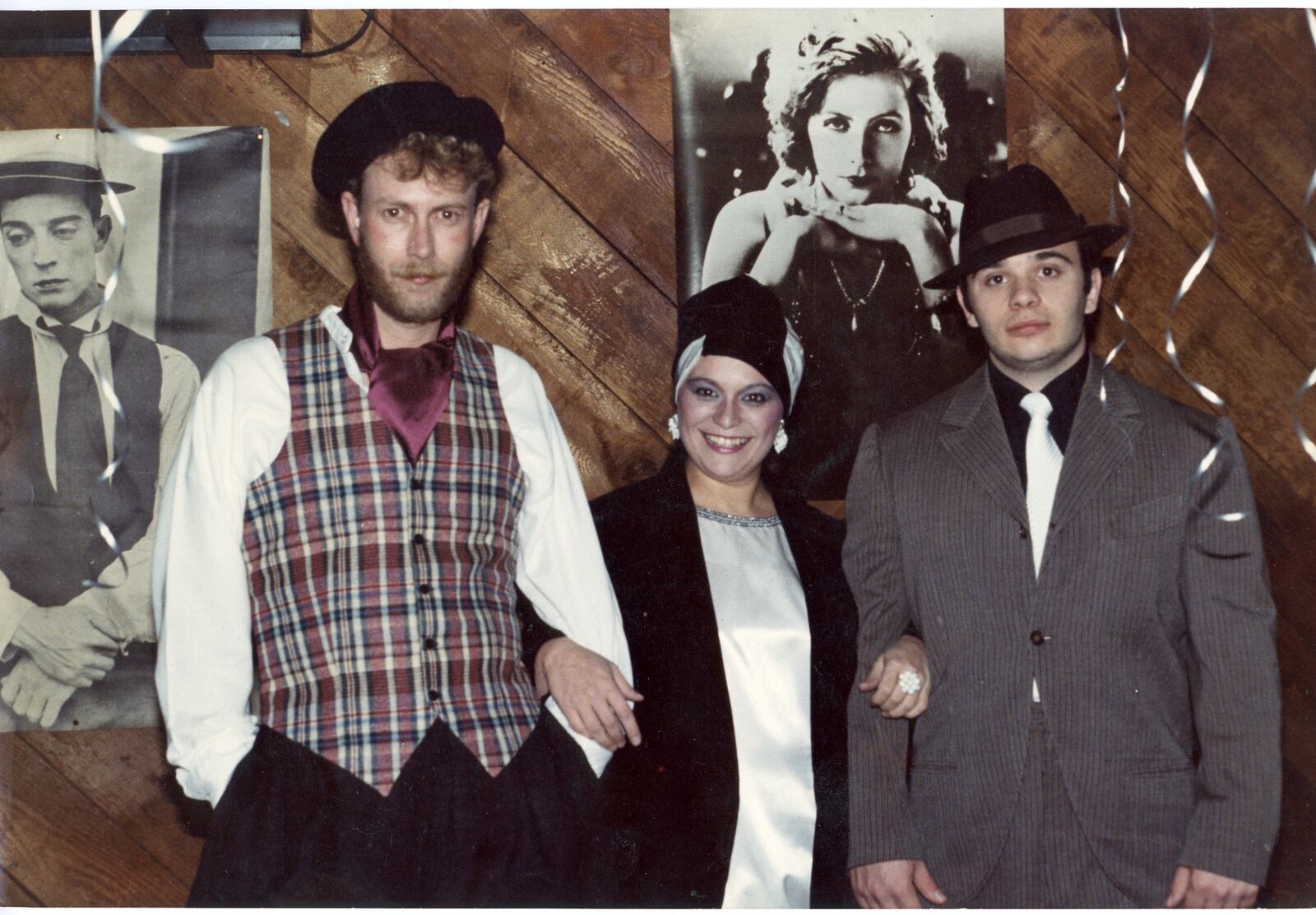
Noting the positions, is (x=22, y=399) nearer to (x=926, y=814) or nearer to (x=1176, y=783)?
(x=926, y=814)

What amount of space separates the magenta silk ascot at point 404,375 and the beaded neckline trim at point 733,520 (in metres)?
0.56

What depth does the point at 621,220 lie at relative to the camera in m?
2.54

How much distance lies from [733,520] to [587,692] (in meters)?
0.46

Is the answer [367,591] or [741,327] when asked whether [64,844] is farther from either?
[741,327]

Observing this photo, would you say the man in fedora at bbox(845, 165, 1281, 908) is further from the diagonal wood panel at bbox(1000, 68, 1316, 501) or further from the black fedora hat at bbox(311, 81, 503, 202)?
the black fedora hat at bbox(311, 81, 503, 202)

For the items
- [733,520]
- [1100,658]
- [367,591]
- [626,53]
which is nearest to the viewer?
[367,591]

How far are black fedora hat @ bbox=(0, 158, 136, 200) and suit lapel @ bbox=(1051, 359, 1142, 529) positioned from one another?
6.19 feet

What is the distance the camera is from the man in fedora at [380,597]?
Answer: 1.99 meters

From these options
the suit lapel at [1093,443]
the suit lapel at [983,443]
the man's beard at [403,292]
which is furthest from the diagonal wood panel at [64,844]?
the suit lapel at [1093,443]

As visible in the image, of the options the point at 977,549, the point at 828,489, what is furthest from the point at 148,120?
the point at 977,549

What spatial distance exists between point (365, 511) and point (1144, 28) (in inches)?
74.4

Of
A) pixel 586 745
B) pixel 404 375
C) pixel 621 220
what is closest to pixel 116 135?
pixel 404 375

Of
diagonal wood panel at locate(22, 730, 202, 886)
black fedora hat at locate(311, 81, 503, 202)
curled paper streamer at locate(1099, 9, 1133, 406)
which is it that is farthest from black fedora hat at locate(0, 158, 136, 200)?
curled paper streamer at locate(1099, 9, 1133, 406)

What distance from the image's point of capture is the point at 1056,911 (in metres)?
2.08
